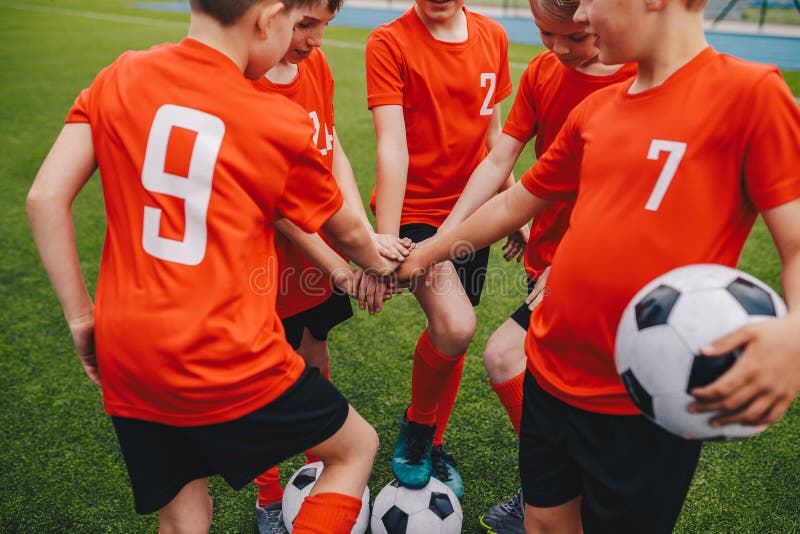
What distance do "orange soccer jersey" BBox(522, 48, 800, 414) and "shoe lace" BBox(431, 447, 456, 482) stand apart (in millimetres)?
1084

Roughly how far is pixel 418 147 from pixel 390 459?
131 cm

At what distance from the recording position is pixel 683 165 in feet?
5.01

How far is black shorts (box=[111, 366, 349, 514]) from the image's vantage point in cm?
169

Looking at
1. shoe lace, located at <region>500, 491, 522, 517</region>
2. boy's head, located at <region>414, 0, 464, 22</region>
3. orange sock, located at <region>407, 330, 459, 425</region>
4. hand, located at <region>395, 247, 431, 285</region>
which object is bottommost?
shoe lace, located at <region>500, 491, 522, 517</region>

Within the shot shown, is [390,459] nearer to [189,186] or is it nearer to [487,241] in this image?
[487,241]

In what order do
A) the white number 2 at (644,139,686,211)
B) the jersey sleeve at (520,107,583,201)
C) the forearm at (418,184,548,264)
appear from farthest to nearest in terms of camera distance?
the forearm at (418,184,548,264) < the jersey sleeve at (520,107,583,201) < the white number 2 at (644,139,686,211)

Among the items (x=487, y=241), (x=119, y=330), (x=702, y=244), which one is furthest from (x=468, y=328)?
(x=119, y=330)

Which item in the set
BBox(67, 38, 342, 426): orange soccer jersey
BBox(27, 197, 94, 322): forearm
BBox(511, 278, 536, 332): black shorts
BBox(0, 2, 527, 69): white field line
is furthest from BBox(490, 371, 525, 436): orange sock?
BBox(0, 2, 527, 69): white field line

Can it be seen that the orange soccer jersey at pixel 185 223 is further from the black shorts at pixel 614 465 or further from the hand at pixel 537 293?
the hand at pixel 537 293

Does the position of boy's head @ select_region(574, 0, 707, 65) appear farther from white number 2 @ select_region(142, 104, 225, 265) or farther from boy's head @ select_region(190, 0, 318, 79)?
white number 2 @ select_region(142, 104, 225, 265)

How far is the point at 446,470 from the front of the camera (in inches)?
111

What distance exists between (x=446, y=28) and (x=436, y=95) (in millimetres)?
277

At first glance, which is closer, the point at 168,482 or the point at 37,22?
the point at 168,482

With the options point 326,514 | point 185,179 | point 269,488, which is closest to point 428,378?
point 269,488
